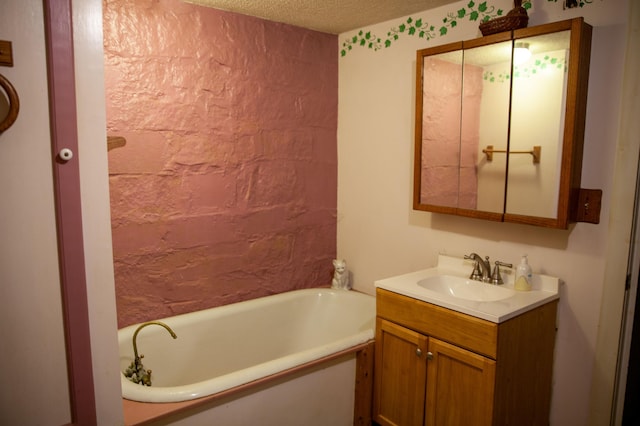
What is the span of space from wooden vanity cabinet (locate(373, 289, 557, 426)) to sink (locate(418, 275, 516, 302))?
7.8 inches

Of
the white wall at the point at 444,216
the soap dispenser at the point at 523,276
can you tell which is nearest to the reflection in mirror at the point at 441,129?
the white wall at the point at 444,216

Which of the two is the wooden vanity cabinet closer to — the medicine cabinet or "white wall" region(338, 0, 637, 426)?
"white wall" region(338, 0, 637, 426)

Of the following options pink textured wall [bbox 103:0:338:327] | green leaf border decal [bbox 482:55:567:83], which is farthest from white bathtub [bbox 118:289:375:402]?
green leaf border decal [bbox 482:55:567:83]

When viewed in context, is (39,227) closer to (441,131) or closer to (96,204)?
(96,204)

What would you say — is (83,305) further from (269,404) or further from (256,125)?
(256,125)

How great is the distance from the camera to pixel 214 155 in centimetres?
252

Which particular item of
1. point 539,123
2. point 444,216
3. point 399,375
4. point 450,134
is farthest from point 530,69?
point 399,375

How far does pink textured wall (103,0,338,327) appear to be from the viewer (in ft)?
7.35

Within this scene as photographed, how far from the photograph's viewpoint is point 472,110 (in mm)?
2232

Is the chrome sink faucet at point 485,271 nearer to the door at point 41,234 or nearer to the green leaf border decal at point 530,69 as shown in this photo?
the green leaf border decal at point 530,69

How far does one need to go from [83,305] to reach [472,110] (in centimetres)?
189

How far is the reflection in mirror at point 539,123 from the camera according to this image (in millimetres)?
1863

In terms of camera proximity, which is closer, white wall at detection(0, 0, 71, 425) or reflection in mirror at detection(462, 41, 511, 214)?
white wall at detection(0, 0, 71, 425)

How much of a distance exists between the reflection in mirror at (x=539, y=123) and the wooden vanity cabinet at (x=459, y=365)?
47cm
